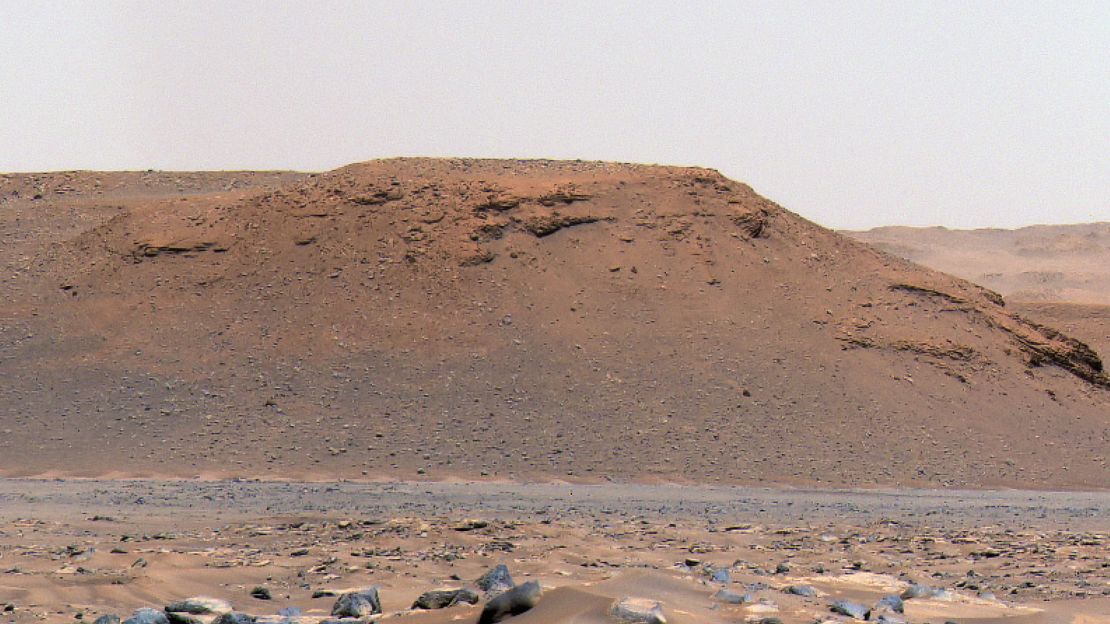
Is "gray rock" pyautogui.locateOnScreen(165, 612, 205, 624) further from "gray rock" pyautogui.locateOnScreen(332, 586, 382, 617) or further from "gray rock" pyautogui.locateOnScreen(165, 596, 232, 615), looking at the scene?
"gray rock" pyautogui.locateOnScreen(332, 586, 382, 617)

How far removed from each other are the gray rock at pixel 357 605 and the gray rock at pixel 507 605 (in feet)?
3.06

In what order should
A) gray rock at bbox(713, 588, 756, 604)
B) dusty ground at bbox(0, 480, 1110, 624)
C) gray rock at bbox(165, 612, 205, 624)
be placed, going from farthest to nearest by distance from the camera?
1. dusty ground at bbox(0, 480, 1110, 624)
2. gray rock at bbox(713, 588, 756, 604)
3. gray rock at bbox(165, 612, 205, 624)

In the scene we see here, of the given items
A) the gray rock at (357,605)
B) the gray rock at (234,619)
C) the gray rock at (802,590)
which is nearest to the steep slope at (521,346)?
the gray rock at (802,590)

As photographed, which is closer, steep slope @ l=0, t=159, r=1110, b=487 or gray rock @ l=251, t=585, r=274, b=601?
gray rock @ l=251, t=585, r=274, b=601

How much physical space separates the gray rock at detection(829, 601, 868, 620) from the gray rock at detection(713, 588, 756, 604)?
18.8 inches

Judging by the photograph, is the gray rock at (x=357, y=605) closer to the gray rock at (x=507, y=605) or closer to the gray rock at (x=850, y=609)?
the gray rock at (x=507, y=605)

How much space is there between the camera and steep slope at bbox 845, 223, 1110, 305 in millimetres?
93500

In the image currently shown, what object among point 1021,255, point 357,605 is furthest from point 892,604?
point 1021,255

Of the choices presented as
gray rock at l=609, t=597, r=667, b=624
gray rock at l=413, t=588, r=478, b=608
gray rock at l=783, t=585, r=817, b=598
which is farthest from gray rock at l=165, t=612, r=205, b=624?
gray rock at l=783, t=585, r=817, b=598

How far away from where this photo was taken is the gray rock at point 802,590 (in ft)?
28.5

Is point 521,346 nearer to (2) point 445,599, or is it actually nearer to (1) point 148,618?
(2) point 445,599

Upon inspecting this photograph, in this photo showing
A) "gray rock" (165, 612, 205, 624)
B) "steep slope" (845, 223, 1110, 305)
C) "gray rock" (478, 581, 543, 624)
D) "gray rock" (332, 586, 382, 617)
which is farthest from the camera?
"steep slope" (845, 223, 1110, 305)

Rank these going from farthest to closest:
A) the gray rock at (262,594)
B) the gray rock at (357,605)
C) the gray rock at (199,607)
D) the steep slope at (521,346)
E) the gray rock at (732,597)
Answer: the steep slope at (521,346)
the gray rock at (262,594)
the gray rock at (732,597)
the gray rock at (357,605)
the gray rock at (199,607)

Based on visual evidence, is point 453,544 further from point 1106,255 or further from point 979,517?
point 1106,255
